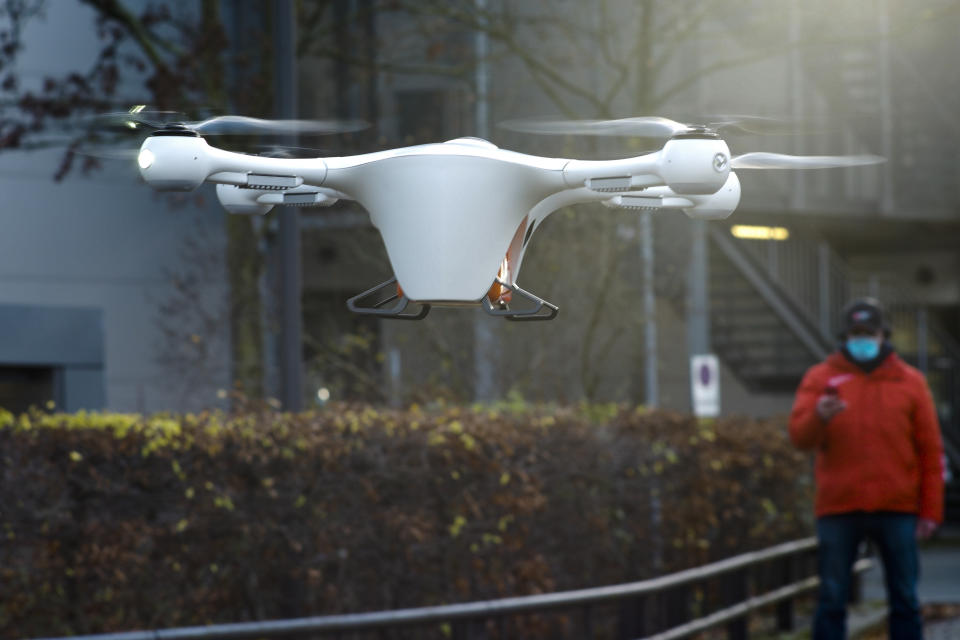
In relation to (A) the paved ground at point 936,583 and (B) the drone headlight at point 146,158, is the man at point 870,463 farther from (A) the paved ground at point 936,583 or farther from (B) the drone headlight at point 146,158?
(B) the drone headlight at point 146,158

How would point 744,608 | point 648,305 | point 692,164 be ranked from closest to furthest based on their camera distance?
point 692,164
point 744,608
point 648,305

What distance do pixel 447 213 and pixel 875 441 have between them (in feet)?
20.3

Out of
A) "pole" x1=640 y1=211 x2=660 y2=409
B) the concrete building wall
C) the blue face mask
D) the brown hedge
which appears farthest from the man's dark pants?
the concrete building wall

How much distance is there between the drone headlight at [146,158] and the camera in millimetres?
2299

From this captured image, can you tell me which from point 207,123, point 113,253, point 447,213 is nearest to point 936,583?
point 113,253

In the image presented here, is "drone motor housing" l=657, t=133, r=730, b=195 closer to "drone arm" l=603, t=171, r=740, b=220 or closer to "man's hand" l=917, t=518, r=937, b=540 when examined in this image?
"drone arm" l=603, t=171, r=740, b=220

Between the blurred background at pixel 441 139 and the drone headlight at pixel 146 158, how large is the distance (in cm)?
563

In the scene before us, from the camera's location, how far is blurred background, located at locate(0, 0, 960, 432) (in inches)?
487

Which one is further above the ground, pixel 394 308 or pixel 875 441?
pixel 394 308

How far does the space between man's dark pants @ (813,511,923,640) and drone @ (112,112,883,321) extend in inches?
235

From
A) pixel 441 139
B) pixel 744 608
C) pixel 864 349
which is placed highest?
pixel 441 139

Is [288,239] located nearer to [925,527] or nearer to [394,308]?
[925,527]

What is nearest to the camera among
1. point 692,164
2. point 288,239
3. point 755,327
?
point 692,164

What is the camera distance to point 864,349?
8289 millimetres
